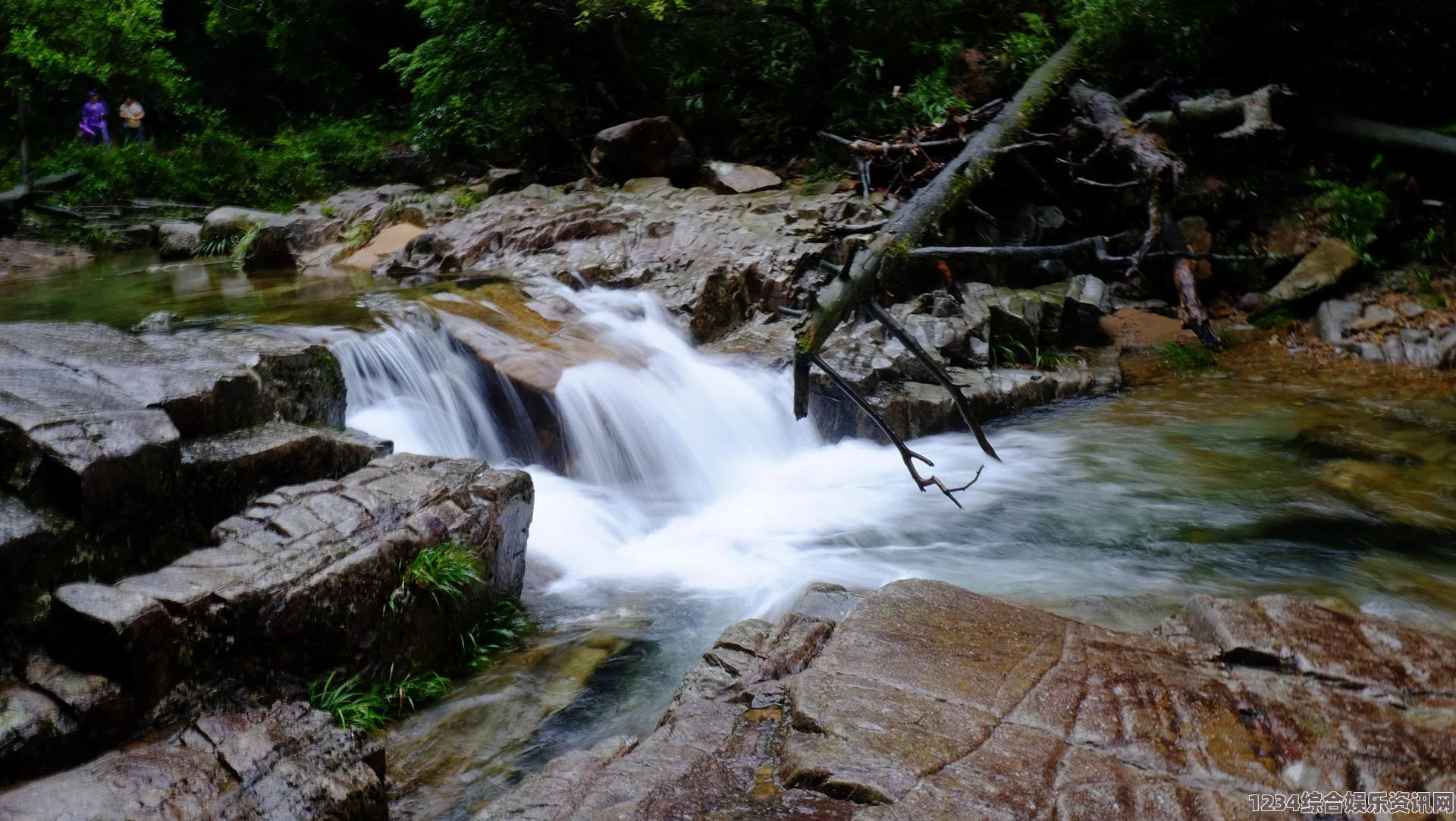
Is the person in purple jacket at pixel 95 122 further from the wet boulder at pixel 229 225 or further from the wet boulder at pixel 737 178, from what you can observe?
the wet boulder at pixel 737 178

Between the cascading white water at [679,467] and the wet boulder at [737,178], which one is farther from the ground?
the wet boulder at [737,178]

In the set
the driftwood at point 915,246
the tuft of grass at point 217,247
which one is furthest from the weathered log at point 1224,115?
the tuft of grass at point 217,247

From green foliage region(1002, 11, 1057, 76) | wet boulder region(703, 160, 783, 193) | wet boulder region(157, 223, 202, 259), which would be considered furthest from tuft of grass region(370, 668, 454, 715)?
wet boulder region(157, 223, 202, 259)

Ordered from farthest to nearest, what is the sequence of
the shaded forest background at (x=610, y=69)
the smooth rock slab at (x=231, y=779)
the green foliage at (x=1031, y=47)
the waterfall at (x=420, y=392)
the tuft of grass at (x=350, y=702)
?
the green foliage at (x=1031, y=47) < the shaded forest background at (x=610, y=69) < the waterfall at (x=420, y=392) < the tuft of grass at (x=350, y=702) < the smooth rock slab at (x=231, y=779)

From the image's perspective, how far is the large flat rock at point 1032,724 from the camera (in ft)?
8.35

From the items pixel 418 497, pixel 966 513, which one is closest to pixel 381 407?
pixel 418 497

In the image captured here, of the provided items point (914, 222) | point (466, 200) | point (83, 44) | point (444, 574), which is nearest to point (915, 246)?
point (914, 222)

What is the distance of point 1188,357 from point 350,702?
885 centimetres

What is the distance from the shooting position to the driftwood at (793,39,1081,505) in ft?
11.0

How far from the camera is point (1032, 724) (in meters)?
2.84

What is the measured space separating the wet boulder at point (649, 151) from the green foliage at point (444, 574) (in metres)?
9.19

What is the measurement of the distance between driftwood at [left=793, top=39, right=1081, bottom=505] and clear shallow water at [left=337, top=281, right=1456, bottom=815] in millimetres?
857

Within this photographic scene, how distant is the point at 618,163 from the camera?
1304 centimetres

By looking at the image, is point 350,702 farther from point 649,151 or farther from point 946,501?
point 649,151
